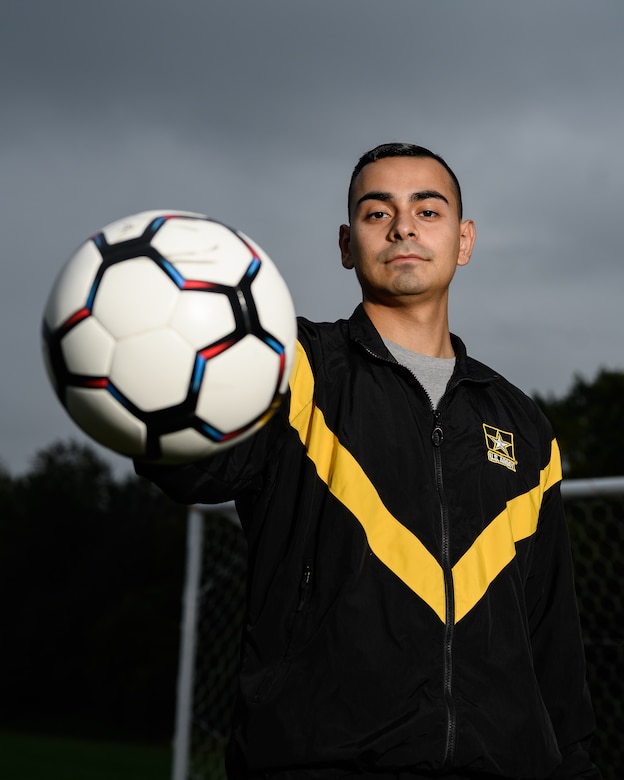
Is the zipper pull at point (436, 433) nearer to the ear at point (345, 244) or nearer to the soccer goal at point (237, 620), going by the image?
the ear at point (345, 244)

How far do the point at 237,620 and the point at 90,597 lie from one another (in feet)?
83.9

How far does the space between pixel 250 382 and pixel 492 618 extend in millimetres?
747

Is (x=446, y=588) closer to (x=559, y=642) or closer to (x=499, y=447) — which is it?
(x=499, y=447)

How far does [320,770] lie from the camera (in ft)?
6.15

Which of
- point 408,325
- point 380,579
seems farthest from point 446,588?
point 408,325

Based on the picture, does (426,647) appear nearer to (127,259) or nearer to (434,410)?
(434,410)

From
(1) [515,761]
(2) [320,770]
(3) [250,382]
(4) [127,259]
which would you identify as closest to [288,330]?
(3) [250,382]

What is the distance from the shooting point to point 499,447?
229 cm

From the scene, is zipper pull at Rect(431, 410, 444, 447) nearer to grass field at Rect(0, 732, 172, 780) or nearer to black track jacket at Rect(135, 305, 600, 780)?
black track jacket at Rect(135, 305, 600, 780)

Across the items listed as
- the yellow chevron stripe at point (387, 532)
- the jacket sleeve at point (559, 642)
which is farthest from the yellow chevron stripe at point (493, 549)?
the jacket sleeve at point (559, 642)

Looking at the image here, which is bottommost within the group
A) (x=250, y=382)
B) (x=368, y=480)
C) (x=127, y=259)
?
(x=368, y=480)

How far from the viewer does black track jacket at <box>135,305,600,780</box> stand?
188 centimetres

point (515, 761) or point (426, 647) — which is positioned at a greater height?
point (426, 647)

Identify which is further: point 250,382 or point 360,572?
point 360,572
